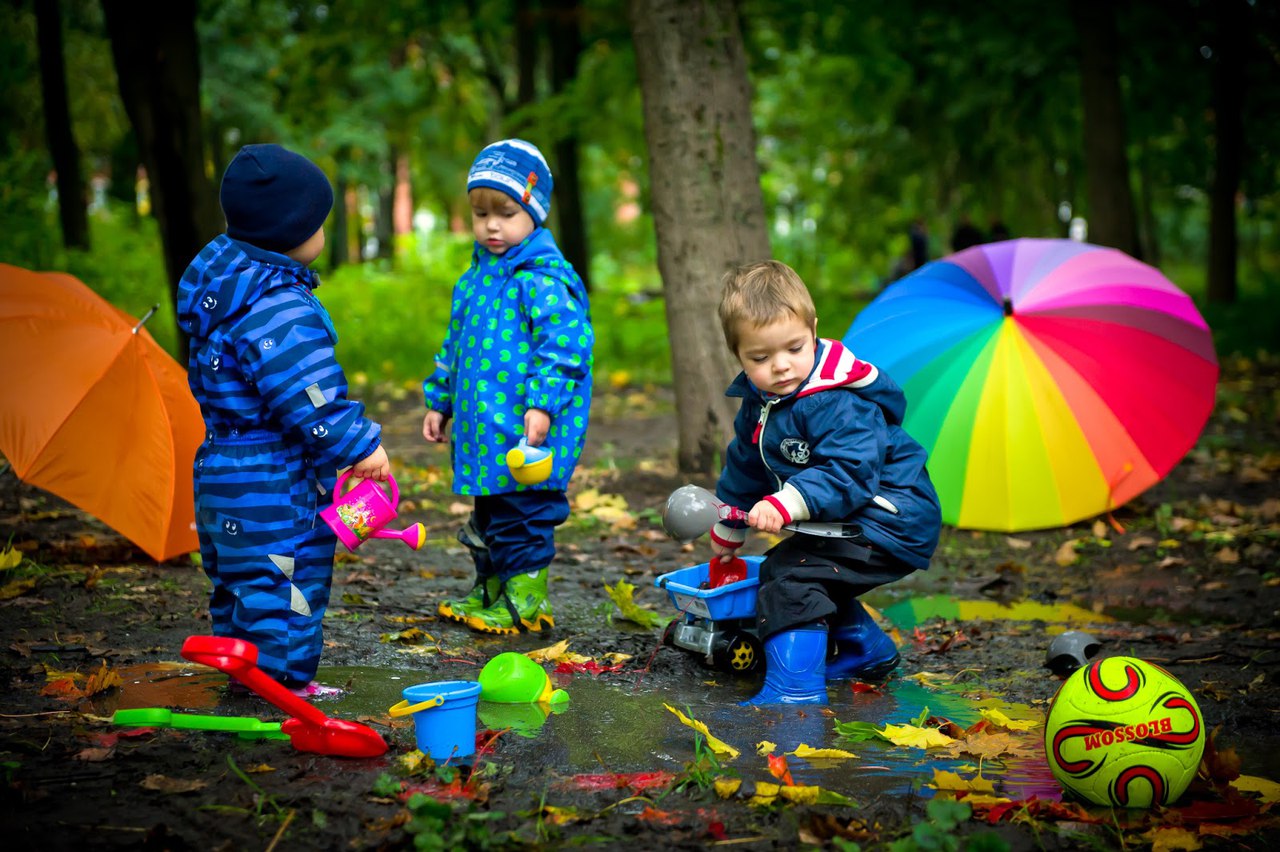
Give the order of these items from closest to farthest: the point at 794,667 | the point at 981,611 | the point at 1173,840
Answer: the point at 1173,840
the point at 794,667
the point at 981,611

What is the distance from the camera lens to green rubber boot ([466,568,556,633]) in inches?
178

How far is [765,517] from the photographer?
3516 mm

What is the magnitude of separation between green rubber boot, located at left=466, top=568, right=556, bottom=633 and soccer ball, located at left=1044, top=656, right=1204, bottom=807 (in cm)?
211

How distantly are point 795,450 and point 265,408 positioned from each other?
5.40ft

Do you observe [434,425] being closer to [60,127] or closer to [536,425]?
[536,425]

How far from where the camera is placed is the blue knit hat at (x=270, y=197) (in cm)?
344

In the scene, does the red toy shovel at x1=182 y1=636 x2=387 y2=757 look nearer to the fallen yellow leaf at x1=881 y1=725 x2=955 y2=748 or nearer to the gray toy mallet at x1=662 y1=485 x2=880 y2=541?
the gray toy mallet at x1=662 y1=485 x2=880 y2=541

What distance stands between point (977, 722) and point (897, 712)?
241mm

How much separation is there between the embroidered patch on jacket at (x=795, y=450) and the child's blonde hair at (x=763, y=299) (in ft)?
1.17

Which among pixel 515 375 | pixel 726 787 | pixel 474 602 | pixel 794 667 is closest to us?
pixel 726 787

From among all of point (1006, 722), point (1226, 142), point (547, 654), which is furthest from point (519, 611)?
point (1226, 142)

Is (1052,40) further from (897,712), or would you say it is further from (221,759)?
(221,759)

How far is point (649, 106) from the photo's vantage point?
22.8 feet

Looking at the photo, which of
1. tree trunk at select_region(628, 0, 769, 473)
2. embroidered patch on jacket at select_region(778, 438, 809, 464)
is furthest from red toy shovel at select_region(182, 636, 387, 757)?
tree trunk at select_region(628, 0, 769, 473)
